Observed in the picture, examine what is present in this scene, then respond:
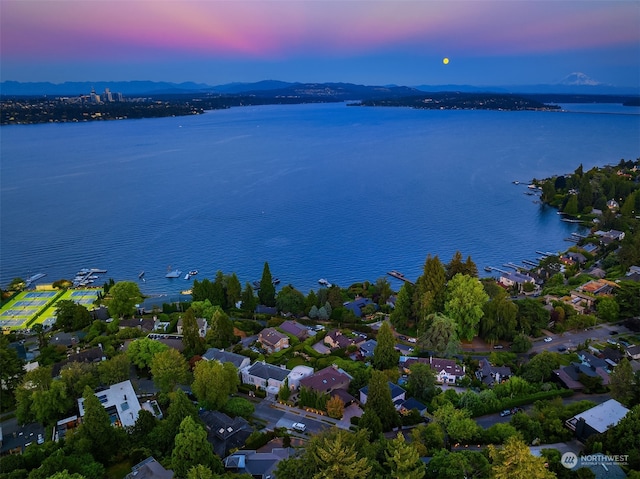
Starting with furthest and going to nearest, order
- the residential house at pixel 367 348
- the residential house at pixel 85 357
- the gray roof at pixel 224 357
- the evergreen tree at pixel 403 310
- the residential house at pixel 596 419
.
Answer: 1. the evergreen tree at pixel 403 310
2. the residential house at pixel 367 348
3. the gray roof at pixel 224 357
4. the residential house at pixel 85 357
5. the residential house at pixel 596 419

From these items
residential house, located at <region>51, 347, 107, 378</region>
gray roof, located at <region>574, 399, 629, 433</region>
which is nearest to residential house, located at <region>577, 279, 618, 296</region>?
gray roof, located at <region>574, 399, 629, 433</region>

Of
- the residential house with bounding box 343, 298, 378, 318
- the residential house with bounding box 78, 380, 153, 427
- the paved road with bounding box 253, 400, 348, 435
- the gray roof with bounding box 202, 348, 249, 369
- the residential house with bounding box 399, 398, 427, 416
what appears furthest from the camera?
the residential house with bounding box 343, 298, 378, 318

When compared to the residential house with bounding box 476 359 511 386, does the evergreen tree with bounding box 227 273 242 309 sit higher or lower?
higher

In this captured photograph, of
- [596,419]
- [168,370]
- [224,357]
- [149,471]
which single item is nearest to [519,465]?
[596,419]

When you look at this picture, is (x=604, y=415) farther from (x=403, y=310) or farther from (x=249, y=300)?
(x=249, y=300)

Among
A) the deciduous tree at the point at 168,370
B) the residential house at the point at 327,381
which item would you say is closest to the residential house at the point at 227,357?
A: the deciduous tree at the point at 168,370

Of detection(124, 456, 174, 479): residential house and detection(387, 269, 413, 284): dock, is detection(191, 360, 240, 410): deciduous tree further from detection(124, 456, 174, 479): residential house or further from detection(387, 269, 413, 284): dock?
detection(387, 269, 413, 284): dock

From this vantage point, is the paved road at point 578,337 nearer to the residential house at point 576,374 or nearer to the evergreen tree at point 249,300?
the residential house at point 576,374
